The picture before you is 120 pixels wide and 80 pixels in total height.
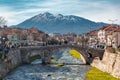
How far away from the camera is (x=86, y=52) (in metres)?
120

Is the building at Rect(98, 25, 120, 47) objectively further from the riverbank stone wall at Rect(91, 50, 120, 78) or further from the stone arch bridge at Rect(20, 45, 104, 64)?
the riverbank stone wall at Rect(91, 50, 120, 78)

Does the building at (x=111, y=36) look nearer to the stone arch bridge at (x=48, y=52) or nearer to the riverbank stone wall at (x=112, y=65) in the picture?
the stone arch bridge at (x=48, y=52)

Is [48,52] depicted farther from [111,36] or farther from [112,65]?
[111,36]

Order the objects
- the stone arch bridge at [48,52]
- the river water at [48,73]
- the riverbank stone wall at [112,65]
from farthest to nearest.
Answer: the stone arch bridge at [48,52]
the riverbank stone wall at [112,65]
the river water at [48,73]

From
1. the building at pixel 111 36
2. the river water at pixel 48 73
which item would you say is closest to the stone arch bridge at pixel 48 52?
the river water at pixel 48 73

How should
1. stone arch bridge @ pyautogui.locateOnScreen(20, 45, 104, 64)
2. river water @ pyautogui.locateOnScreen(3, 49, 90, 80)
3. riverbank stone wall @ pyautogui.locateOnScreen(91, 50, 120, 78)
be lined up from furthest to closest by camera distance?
stone arch bridge @ pyautogui.locateOnScreen(20, 45, 104, 64) → riverbank stone wall @ pyautogui.locateOnScreen(91, 50, 120, 78) → river water @ pyautogui.locateOnScreen(3, 49, 90, 80)

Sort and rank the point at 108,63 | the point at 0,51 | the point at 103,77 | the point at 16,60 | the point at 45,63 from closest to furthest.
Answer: the point at 103,77 < the point at 108,63 < the point at 0,51 < the point at 16,60 < the point at 45,63

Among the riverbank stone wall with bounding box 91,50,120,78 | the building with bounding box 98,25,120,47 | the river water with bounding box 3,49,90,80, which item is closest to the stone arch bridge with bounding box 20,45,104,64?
the river water with bounding box 3,49,90,80

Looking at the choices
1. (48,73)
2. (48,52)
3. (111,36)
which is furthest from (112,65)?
(111,36)

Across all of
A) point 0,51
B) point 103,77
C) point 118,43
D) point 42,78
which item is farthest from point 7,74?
point 118,43

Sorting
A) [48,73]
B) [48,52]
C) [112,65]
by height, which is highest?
[48,52]

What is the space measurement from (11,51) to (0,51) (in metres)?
3.03

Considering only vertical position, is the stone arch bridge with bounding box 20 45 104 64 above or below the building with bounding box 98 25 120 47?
below

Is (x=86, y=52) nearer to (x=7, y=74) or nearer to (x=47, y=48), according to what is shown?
(x=47, y=48)
